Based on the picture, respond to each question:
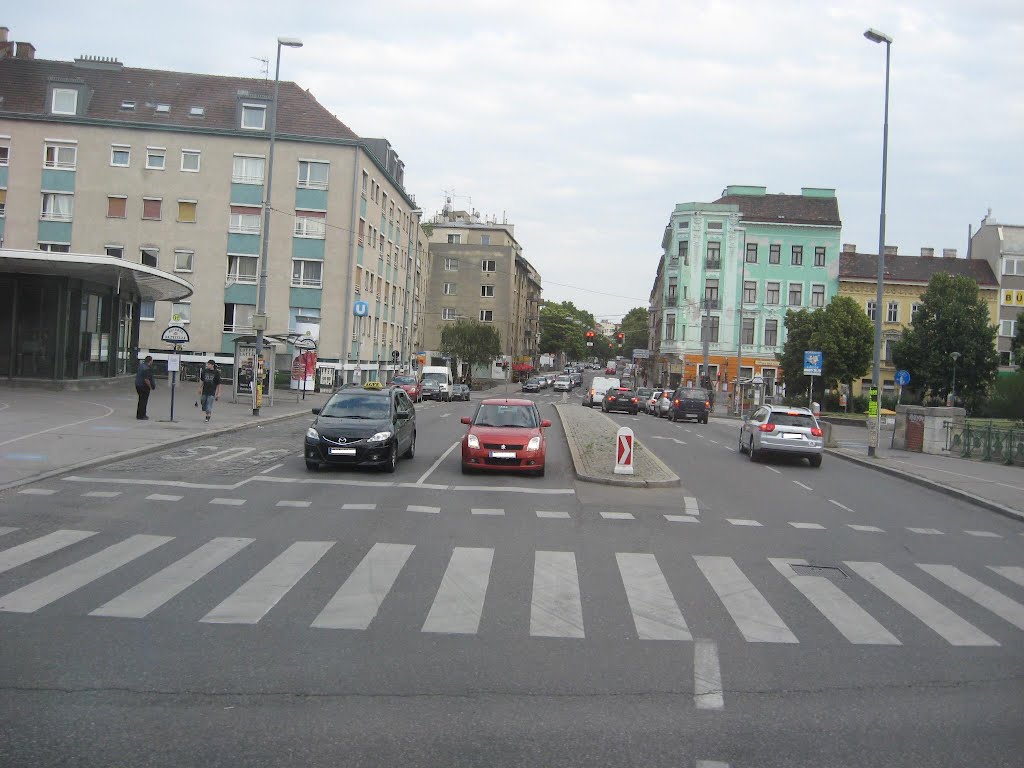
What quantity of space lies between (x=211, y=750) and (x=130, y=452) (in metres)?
14.1

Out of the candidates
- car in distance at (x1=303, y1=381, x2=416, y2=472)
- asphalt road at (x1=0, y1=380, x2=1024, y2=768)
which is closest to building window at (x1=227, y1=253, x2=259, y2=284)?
car in distance at (x1=303, y1=381, x2=416, y2=472)

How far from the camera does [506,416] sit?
62.7 feet

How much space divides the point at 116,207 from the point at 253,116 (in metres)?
9.24

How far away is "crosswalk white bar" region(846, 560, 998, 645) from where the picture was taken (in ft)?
25.3

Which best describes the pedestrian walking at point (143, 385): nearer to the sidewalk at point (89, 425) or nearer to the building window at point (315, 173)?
the sidewalk at point (89, 425)

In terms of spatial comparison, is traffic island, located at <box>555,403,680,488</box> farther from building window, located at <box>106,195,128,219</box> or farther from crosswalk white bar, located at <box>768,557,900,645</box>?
building window, located at <box>106,195,128,219</box>

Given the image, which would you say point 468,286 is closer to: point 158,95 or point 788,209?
point 788,209

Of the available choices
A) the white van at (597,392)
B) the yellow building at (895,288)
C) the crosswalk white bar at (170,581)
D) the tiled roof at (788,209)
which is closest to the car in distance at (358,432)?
the crosswalk white bar at (170,581)

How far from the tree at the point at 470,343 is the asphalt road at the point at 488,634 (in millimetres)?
66167

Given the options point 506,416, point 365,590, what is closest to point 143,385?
point 506,416

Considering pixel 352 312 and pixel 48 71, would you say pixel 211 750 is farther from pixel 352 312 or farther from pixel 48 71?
pixel 48 71

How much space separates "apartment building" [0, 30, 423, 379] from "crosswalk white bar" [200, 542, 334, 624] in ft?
138

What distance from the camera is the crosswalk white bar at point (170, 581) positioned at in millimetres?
7454

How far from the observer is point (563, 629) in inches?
289
